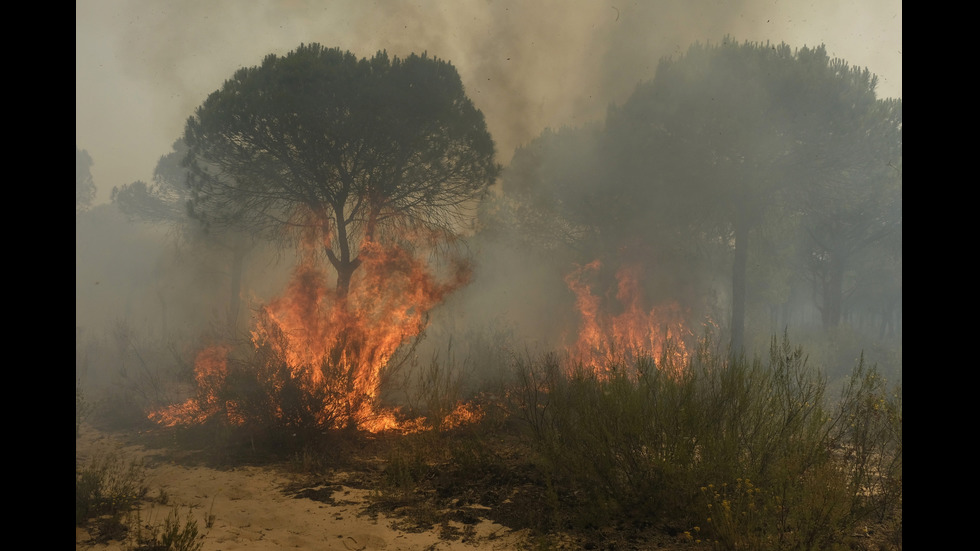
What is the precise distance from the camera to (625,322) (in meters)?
17.4

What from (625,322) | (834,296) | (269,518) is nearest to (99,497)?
(269,518)

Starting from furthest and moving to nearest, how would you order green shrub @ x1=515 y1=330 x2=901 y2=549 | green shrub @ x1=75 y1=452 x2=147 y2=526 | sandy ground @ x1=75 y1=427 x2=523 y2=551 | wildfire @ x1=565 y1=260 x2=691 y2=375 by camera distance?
wildfire @ x1=565 y1=260 x2=691 y2=375 → green shrub @ x1=75 y1=452 x2=147 y2=526 → sandy ground @ x1=75 y1=427 x2=523 y2=551 → green shrub @ x1=515 y1=330 x2=901 y2=549

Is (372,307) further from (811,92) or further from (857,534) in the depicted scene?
(811,92)

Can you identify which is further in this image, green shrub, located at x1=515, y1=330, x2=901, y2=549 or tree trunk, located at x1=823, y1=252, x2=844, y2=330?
tree trunk, located at x1=823, y1=252, x2=844, y2=330

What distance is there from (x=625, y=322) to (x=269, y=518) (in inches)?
524

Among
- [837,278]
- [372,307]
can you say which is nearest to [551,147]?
[372,307]

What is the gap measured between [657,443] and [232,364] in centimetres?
777

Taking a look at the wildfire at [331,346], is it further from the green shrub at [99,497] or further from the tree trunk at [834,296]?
the tree trunk at [834,296]

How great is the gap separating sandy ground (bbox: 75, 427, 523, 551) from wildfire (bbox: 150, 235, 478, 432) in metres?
1.46

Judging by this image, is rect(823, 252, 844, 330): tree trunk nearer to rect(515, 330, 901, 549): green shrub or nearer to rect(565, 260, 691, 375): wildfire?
rect(565, 260, 691, 375): wildfire

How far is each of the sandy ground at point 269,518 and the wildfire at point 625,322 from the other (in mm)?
10492

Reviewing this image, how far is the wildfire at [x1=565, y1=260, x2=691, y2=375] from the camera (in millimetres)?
16719

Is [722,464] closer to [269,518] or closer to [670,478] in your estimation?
[670,478]

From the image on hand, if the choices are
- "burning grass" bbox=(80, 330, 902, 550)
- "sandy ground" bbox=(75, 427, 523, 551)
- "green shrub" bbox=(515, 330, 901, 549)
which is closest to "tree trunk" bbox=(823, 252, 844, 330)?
"burning grass" bbox=(80, 330, 902, 550)
